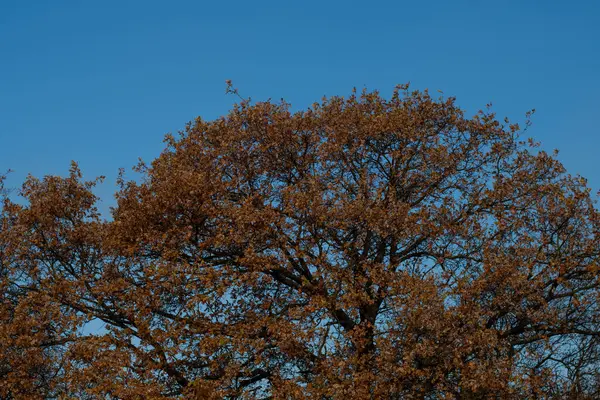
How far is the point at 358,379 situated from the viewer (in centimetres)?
1772

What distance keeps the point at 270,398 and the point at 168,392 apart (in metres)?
3.17

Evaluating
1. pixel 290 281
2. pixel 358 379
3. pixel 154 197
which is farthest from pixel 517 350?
pixel 154 197

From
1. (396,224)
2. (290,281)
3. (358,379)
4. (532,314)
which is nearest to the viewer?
(358,379)

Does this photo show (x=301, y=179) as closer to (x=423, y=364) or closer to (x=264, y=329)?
(x=264, y=329)

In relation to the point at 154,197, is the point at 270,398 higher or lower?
lower

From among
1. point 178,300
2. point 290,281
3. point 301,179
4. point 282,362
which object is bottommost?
point 282,362

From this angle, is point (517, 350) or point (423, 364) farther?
point (517, 350)

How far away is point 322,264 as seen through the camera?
20906 mm

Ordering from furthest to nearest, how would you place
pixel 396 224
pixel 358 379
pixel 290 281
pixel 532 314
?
pixel 290 281
pixel 396 224
pixel 532 314
pixel 358 379

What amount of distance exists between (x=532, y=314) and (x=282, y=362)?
26.0ft

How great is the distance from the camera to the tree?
1873 centimetres

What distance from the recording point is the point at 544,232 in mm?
22453

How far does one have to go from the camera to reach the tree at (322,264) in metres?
18.7

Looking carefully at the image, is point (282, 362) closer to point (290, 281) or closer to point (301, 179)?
point (290, 281)
